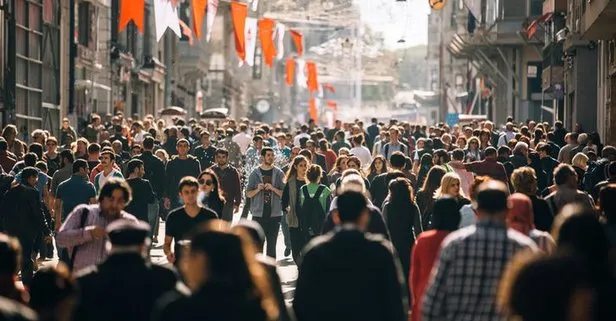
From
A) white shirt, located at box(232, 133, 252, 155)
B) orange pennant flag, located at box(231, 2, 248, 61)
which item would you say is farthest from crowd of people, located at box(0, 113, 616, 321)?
orange pennant flag, located at box(231, 2, 248, 61)

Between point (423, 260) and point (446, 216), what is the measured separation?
344 mm

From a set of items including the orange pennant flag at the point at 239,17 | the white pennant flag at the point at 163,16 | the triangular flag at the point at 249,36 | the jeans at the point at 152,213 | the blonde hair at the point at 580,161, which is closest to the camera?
the blonde hair at the point at 580,161

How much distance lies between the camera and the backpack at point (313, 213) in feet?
58.3

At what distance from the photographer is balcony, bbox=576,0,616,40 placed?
86.6ft

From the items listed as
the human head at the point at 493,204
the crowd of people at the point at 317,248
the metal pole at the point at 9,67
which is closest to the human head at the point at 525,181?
the crowd of people at the point at 317,248

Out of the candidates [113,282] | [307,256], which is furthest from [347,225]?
[113,282]

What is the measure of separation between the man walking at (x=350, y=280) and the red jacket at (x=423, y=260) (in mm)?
1775

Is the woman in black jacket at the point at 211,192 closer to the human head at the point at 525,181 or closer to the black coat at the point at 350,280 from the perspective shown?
the human head at the point at 525,181

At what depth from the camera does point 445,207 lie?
10.6 metres

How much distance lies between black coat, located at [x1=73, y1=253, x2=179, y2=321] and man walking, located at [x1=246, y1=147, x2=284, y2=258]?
1135 cm

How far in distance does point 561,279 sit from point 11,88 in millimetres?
29633

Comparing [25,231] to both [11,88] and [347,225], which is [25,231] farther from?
[11,88]

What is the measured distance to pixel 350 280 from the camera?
848 cm

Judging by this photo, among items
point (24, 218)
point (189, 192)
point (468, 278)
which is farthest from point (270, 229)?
point (468, 278)
